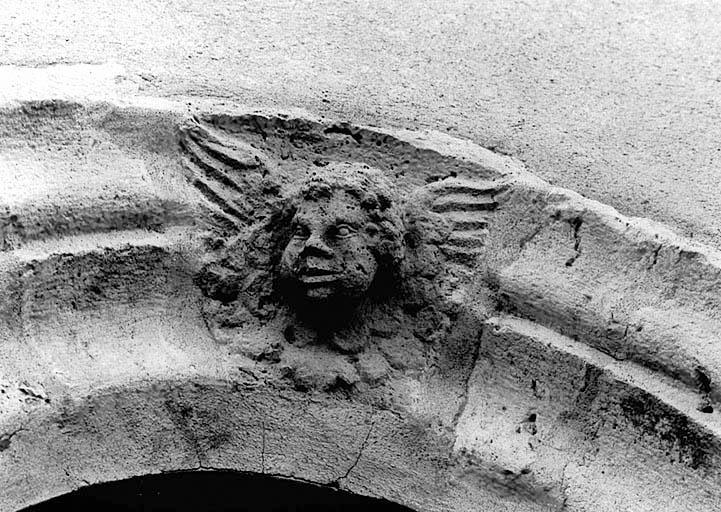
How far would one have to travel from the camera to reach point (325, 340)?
2.43 metres

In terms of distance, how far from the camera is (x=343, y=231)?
2297 mm

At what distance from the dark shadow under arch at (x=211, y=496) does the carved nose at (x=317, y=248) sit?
1.61 feet

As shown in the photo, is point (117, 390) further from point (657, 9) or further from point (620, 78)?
point (657, 9)

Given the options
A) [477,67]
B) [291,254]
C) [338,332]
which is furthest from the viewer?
[477,67]

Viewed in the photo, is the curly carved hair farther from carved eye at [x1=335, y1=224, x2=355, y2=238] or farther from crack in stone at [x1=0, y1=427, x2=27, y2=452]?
crack in stone at [x1=0, y1=427, x2=27, y2=452]

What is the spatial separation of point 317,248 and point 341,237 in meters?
0.06

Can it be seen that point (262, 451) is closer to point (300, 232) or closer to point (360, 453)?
point (360, 453)

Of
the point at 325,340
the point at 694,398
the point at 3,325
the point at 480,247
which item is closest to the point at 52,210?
the point at 3,325

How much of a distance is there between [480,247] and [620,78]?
0.65m

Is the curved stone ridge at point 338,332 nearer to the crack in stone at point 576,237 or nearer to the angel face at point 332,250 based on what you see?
the crack in stone at point 576,237

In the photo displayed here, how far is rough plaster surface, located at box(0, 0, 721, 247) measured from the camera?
2.54m

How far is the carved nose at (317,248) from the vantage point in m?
2.27

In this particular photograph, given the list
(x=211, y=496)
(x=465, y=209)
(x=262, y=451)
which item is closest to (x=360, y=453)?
(x=262, y=451)

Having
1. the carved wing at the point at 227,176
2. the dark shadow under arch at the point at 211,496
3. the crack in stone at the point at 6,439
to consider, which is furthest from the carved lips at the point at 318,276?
the crack in stone at the point at 6,439
